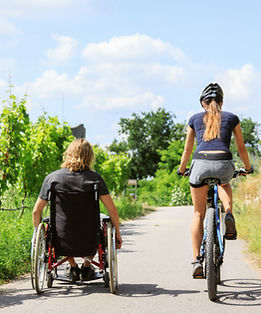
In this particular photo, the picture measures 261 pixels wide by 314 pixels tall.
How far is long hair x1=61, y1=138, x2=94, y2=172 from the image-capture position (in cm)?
533

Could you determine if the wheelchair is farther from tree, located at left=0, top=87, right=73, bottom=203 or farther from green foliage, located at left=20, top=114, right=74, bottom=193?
green foliage, located at left=20, top=114, right=74, bottom=193

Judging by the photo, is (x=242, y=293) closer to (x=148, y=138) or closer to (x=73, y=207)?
(x=73, y=207)

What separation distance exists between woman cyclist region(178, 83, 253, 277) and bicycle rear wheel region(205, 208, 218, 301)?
0.78 feet

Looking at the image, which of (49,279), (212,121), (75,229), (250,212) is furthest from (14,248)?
(250,212)

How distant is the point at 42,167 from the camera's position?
435 inches

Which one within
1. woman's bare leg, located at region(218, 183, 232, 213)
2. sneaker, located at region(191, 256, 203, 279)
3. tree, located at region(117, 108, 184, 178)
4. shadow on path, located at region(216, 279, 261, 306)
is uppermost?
tree, located at region(117, 108, 184, 178)

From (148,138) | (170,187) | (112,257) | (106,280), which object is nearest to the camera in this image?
(112,257)

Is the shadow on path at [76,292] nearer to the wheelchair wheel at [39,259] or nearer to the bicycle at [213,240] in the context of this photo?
the wheelchair wheel at [39,259]

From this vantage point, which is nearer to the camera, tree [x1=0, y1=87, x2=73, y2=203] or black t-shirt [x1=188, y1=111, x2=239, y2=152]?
black t-shirt [x1=188, y1=111, x2=239, y2=152]

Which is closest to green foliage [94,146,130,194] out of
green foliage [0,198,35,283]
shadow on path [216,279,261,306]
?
green foliage [0,198,35,283]

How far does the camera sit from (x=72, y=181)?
17.2 feet

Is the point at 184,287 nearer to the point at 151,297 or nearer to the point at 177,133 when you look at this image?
the point at 151,297

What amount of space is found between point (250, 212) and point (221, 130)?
7.26 m

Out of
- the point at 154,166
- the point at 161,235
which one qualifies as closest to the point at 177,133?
the point at 154,166
